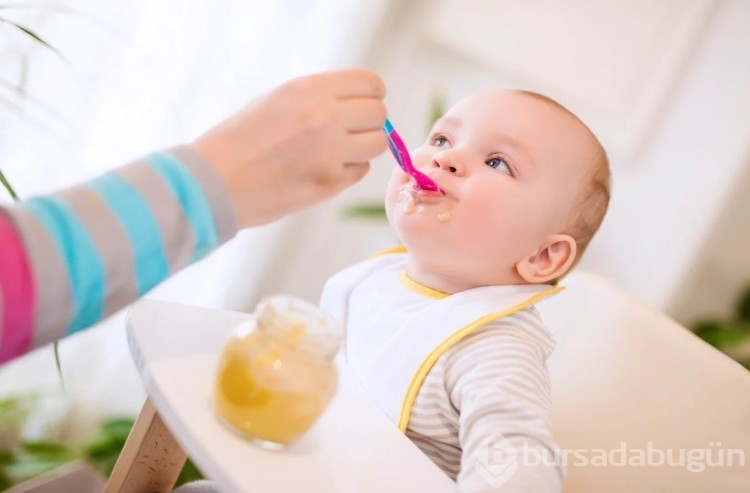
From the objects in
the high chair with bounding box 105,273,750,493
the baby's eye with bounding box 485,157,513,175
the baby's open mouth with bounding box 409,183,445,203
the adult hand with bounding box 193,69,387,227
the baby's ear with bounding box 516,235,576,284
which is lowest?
the high chair with bounding box 105,273,750,493

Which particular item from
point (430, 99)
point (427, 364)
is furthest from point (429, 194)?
point (430, 99)

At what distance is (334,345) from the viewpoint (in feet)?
2.11

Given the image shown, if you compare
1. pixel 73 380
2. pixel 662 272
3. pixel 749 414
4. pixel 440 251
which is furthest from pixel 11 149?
pixel 662 272

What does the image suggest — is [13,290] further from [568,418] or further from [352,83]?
[568,418]

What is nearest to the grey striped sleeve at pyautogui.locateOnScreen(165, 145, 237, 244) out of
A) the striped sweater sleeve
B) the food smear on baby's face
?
the striped sweater sleeve

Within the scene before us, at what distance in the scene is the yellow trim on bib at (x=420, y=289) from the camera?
982 mm

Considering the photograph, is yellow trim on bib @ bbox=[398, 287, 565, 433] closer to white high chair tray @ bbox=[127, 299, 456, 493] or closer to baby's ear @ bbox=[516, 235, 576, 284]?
white high chair tray @ bbox=[127, 299, 456, 493]

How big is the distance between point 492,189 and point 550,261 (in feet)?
0.48

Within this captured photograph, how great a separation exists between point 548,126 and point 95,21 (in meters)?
0.87

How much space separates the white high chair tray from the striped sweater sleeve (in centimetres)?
15

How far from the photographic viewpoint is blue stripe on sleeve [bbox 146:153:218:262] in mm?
544

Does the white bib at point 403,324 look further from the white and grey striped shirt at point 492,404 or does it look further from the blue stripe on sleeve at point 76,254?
the blue stripe on sleeve at point 76,254

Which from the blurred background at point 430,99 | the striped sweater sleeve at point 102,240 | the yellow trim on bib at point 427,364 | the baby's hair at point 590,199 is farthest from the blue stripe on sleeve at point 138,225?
the blurred background at point 430,99

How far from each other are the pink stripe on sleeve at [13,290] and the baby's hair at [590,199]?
2.38 feet
